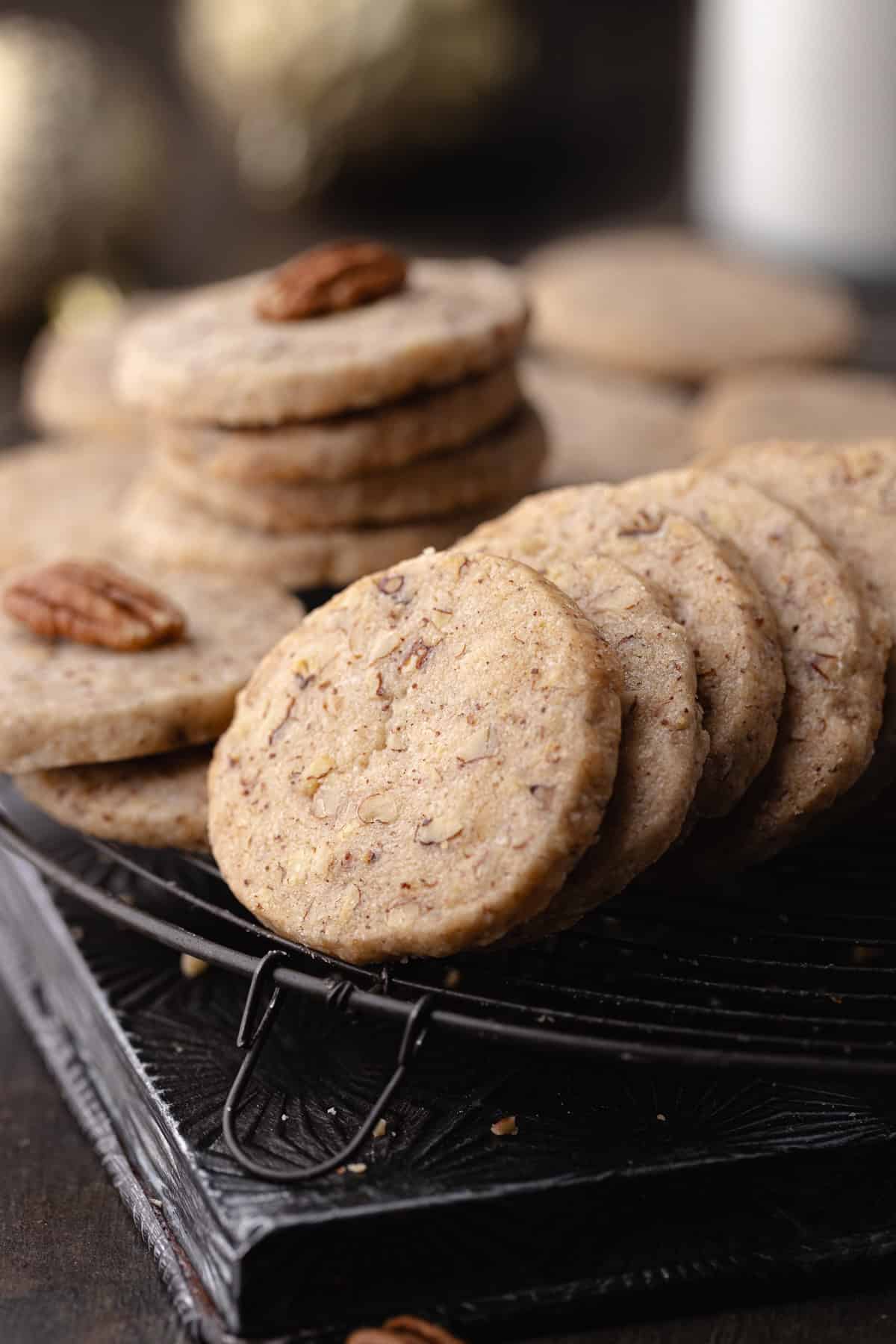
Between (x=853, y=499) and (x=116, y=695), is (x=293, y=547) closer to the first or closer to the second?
(x=116, y=695)

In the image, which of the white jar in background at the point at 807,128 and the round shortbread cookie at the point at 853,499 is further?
the white jar in background at the point at 807,128

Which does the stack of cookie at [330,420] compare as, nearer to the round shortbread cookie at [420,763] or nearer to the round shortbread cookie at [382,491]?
the round shortbread cookie at [382,491]

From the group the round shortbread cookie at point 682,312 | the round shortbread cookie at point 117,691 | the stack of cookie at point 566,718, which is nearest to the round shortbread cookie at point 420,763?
the stack of cookie at point 566,718

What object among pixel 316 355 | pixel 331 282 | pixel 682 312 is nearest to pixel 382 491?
pixel 316 355

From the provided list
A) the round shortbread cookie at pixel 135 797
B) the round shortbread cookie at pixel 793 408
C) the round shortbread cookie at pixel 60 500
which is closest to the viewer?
the round shortbread cookie at pixel 135 797

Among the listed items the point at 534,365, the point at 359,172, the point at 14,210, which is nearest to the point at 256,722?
the point at 534,365

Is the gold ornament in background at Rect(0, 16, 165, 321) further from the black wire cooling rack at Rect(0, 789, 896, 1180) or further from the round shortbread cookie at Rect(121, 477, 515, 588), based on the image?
the black wire cooling rack at Rect(0, 789, 896, 1180)

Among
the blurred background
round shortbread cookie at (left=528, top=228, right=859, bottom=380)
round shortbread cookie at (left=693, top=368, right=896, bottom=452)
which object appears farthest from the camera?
the blurred background

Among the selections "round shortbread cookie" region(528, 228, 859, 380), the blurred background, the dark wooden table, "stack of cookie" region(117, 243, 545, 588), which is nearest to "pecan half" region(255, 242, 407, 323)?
"stack of cookie" region(117, 243, 545, 588)
